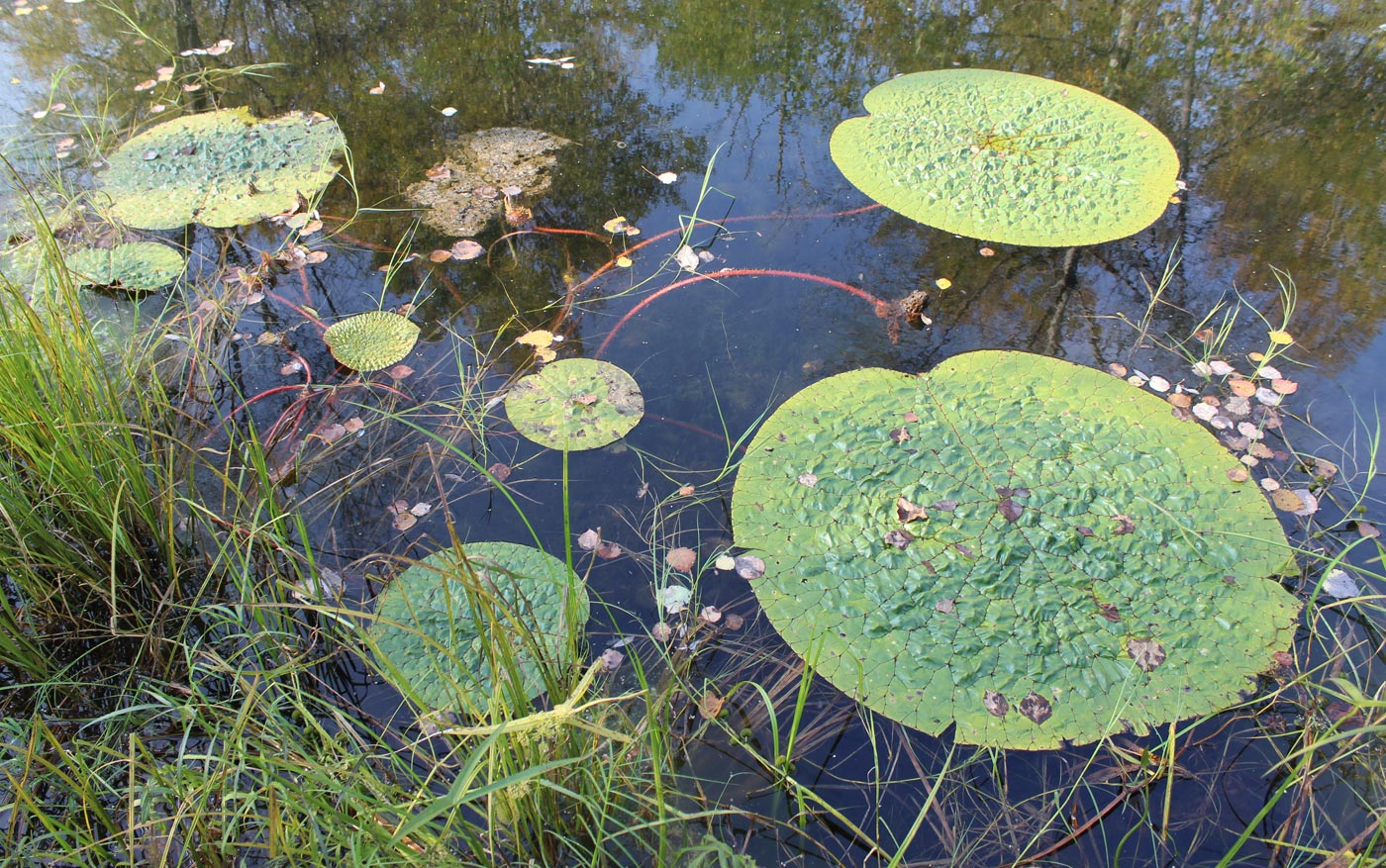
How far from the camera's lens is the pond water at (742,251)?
1.70 metres

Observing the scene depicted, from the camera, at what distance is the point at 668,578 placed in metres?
1.94

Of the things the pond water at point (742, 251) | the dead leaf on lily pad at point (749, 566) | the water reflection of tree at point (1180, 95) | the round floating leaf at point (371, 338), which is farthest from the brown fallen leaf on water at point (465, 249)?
the dead leaf on lily pad at point (749, 566)

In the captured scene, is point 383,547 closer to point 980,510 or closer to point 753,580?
point 753,580

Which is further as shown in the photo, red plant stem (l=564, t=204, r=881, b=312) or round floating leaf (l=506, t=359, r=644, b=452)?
red plant stem (l=564, t=204, r=881, b=312)

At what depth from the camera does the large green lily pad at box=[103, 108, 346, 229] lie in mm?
3041

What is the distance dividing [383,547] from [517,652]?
1.84ft

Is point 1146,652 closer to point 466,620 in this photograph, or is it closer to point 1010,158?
point 466,620

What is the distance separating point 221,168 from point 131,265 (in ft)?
2.01

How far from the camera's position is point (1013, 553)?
1850 mm

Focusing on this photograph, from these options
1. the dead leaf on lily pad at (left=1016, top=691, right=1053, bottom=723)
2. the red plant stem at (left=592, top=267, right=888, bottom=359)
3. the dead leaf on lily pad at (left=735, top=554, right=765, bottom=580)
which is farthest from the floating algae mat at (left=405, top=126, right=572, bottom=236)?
the dead leaf on lily pad at (left=1016, top=691, right=1053, bottom=723)

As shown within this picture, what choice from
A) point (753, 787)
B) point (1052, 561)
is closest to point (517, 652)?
point (753, 787)

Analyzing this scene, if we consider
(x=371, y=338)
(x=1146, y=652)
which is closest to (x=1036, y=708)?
(x=1146, y=652)

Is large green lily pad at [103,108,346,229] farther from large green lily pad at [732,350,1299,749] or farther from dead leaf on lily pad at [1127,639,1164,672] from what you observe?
dead leaf on lily pad at [1127,639,1164,672]

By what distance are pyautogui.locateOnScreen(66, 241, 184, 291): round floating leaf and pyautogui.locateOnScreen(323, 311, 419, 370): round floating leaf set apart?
25.8 inches
